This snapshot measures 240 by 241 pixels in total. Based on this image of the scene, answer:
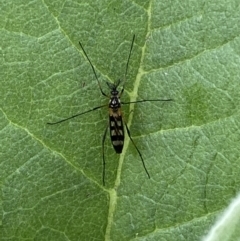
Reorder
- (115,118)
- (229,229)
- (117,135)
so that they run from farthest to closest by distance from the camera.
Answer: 1. (115,118)
2. (117,135)
3. (229,229)

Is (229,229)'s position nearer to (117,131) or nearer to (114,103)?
Answer: (117,131)

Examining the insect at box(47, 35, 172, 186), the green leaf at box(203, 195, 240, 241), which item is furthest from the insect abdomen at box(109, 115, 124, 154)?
the green leaf at box(203, 195, 240, 241)

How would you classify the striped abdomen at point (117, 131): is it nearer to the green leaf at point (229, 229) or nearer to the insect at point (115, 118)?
the insect at point (115, 118)

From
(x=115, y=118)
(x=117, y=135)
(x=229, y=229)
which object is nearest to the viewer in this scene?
(x=229, y=229)

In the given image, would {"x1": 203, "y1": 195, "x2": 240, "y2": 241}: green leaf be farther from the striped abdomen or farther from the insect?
the striped abdomen

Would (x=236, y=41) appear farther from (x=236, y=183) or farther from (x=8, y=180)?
(x=8, y=180)

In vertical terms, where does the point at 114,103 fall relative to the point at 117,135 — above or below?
above

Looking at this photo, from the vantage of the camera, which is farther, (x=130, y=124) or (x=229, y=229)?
(x=130, y=124)

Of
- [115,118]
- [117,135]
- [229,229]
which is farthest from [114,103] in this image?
[229,229]

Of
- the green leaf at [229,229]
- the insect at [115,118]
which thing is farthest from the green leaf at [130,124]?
the green leaf at [229,229]
